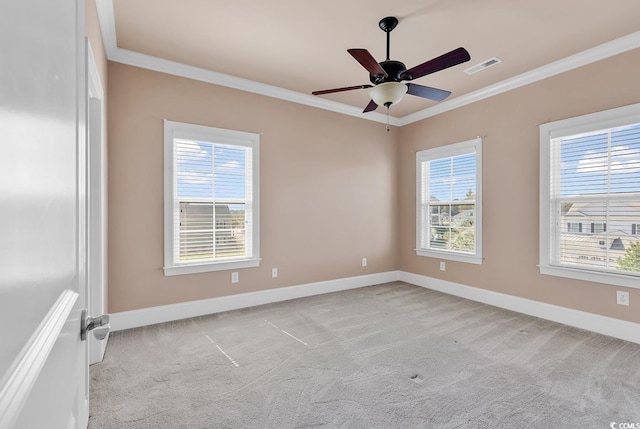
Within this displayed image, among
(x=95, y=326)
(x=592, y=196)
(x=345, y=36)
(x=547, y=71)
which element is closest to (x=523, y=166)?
(x=592, y=196)

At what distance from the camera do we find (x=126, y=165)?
3314 millimetres

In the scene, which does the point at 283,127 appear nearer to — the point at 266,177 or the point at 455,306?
the point at 266,177

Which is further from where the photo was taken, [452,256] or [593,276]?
[452,256]

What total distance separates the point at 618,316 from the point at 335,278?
318cm

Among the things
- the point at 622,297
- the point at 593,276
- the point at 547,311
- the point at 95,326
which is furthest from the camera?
the point at 547,311

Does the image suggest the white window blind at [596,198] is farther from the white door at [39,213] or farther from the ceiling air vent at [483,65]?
the white door at [39,213]

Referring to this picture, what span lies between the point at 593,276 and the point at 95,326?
4200 mm

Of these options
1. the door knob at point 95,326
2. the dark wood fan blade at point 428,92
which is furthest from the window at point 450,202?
the door knob at point 95,326

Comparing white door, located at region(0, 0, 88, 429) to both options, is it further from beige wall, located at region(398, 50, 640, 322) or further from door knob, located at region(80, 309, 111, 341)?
beige wall, located at region(398, 50, 640, 322)

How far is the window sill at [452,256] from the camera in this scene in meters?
4.35

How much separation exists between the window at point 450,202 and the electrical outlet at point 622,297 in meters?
1.41

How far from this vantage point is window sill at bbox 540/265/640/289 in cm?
304

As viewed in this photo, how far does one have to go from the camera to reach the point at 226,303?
3.87m

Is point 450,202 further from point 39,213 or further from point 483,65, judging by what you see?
point 39,213
